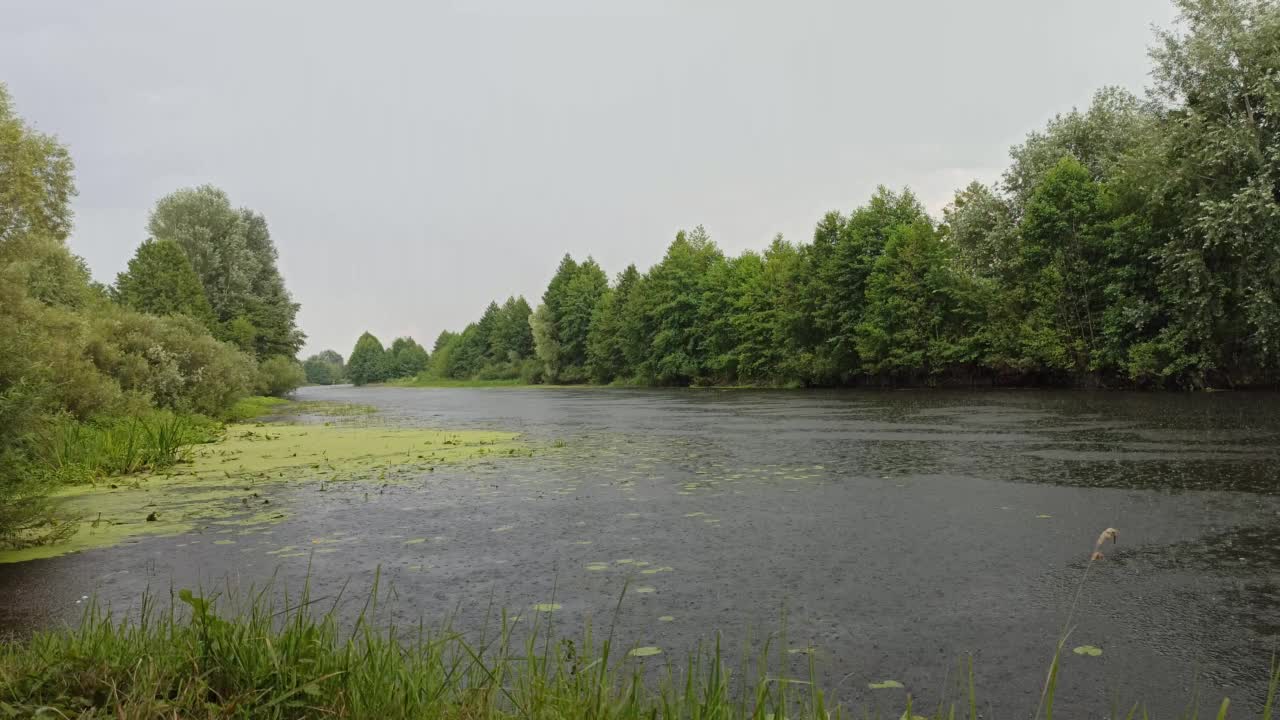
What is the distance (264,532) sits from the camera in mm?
8859

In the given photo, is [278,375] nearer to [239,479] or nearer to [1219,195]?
[239,479]

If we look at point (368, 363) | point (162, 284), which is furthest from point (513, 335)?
point (368, 363)

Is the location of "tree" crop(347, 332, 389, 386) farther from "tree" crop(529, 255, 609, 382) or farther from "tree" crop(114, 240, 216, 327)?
"tree" crop(114, 240, 216, 327)

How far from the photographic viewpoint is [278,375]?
56094 millimetres

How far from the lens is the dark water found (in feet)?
16.3

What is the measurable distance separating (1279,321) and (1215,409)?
30.1 feet

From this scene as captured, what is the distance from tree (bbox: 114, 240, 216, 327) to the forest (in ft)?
127

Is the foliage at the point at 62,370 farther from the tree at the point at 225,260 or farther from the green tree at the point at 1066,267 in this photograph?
the green tree at the point at 1066,267

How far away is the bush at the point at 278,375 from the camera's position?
53106mm

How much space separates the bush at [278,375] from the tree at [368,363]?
122046mm

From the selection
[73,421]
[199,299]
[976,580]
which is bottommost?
[976,580]

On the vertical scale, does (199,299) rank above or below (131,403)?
above

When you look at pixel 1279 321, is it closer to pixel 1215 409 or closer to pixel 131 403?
pixel 1215 409

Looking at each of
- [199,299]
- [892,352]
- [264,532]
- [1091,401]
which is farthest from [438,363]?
[264,532]
